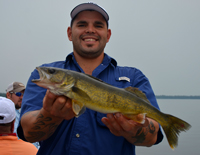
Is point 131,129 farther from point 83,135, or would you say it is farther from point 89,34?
point 89,34

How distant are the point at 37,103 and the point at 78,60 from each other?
1217mm

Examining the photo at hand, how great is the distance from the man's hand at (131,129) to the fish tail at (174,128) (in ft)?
0.78

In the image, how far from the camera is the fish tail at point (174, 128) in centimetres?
345

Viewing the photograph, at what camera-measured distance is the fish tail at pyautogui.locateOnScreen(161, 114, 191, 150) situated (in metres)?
3.45

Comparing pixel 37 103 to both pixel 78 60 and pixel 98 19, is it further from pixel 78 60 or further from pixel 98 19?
pixel 98 19

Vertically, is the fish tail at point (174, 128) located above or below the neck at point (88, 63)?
below

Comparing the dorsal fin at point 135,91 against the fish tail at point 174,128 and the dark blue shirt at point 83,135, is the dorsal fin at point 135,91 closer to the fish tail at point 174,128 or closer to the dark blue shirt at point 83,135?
the dark blue shirt at point 83,135

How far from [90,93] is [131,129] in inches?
34.4

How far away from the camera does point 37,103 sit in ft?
11.2

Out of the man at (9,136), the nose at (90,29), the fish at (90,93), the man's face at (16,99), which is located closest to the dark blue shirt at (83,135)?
the fish at (90,93)

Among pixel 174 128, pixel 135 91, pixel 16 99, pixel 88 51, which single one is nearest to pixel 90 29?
pixel 88 51

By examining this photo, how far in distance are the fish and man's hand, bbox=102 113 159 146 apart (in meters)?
0.11

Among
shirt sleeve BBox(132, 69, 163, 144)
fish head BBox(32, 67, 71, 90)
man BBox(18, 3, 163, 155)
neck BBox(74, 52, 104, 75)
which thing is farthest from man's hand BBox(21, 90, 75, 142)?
shirt sleeve BBox(132, 69, 163, 144)

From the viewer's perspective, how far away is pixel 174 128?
3506mm
